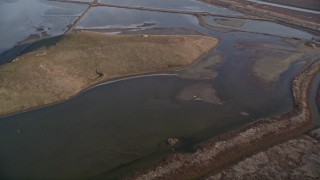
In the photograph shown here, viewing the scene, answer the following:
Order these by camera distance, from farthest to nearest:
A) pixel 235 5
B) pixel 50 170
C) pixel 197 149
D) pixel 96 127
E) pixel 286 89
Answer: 1. pixel 235 5
2. pixel 286 89
3. pixel 96 127
4. pixel 197 149
5. pixel 50 170

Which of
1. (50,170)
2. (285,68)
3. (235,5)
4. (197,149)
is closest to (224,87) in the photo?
(285,68)

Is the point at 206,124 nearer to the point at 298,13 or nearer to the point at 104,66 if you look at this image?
the point at 104,66

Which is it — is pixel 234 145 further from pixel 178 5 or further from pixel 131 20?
pixel 178 5

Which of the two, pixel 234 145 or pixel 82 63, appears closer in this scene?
pixel 234 145

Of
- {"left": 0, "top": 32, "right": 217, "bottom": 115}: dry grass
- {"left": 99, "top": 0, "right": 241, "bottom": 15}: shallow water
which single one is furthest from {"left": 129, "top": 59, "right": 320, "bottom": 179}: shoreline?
{"left": 99, "top": 0, "right": 241, "bottom": 15}: shallow water

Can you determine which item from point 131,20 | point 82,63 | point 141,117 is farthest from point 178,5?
point 141,117

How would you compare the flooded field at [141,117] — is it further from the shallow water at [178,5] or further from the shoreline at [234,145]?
the shallow water at [178,5]
